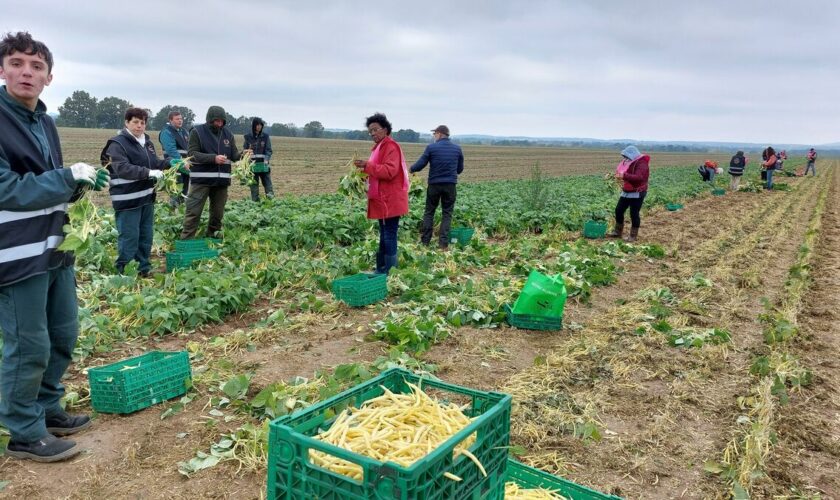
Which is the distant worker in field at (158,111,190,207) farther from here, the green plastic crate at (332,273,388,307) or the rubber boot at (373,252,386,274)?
the green plastic crate at (332,273,388,307)

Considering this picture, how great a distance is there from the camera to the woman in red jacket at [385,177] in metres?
7.04

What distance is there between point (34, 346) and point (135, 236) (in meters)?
4.31

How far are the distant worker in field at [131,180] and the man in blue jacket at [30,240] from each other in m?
3.51

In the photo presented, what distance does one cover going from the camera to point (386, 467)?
5.82ft

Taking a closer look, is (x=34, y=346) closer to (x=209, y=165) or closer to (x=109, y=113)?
(x=209, y=165)

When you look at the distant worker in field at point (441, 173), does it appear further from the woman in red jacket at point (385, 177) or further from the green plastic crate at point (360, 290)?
the green plastic crate at point (360, 290)

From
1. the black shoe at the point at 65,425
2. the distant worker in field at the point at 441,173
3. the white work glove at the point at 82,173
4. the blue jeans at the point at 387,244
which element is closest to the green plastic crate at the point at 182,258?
the blue jeans at the point at 387,244

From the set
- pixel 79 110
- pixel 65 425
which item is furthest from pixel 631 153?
pixel 79 110

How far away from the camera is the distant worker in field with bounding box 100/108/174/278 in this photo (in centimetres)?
686

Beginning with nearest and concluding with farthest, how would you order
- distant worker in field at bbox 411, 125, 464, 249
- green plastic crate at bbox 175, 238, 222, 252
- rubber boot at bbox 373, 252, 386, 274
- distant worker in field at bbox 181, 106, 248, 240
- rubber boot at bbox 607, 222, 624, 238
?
rubber boot at bbox 373, 252, 386, 274, green plastic crate at bbox 175, 238, 222, 252, distant worker in field at bbox 181, 106, 248, 240, distant worker in field at bbox 411, 125, 464, 249, rubber boot at bbox 607, 222, 624, 238

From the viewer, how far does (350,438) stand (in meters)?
2.18

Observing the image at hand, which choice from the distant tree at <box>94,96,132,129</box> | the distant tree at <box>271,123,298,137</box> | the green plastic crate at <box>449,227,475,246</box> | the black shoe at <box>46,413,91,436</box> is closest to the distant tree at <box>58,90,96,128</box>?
the distant tree at <box>94,96,132,129</box>

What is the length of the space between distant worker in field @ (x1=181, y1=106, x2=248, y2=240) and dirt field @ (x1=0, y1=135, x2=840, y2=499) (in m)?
2.73

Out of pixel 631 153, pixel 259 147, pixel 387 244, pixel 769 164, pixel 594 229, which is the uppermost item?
pixel 769 164
